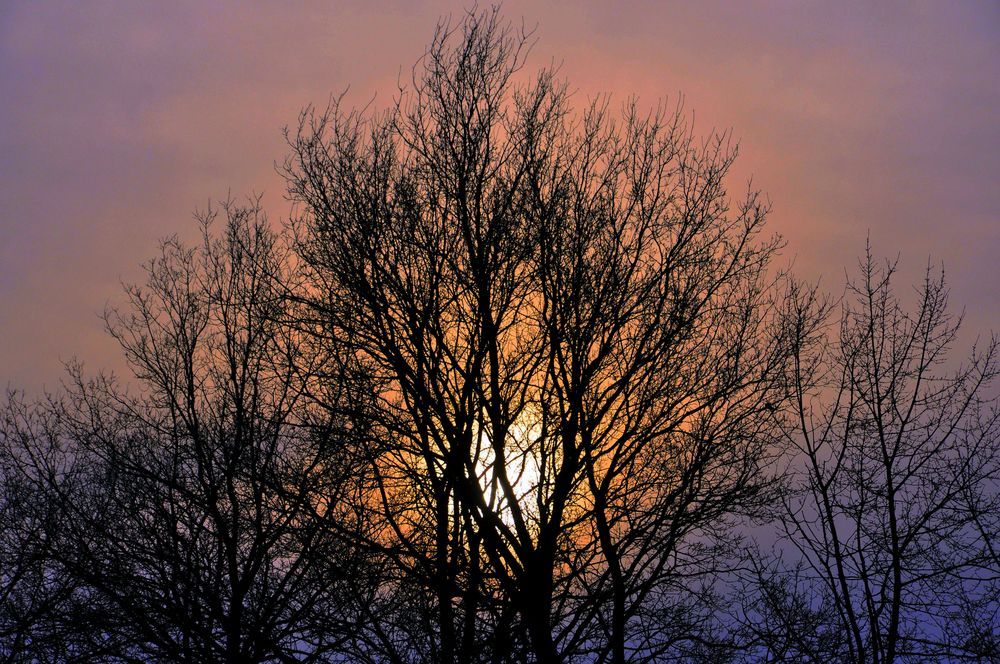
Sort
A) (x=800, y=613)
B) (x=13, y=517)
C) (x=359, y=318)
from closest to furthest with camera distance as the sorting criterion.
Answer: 1. (x=359, y=318)
2. (x=800, y=613)
3. (x=13, y=517)

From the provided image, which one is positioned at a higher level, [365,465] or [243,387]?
[243,387]

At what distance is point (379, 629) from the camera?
397 inches

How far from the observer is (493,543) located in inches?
351

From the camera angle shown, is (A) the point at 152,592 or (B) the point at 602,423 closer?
(B) the point at 602,423

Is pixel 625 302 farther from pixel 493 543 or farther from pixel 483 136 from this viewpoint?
pixel 493 543

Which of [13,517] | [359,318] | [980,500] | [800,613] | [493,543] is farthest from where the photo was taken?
[13,517]

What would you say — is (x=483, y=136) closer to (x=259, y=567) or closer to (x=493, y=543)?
(x=493, y=543)

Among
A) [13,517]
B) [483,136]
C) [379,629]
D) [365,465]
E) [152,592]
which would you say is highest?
[483,136]

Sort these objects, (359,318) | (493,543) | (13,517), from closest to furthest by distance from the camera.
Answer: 1. (493,543)
2. (359,318)
3. (13,517)

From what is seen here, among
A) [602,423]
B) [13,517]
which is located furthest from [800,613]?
[13,517]

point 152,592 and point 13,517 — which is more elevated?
point 13,517

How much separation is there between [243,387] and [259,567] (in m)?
2.97

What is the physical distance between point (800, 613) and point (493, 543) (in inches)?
213

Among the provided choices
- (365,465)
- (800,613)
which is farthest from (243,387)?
(800,613)
